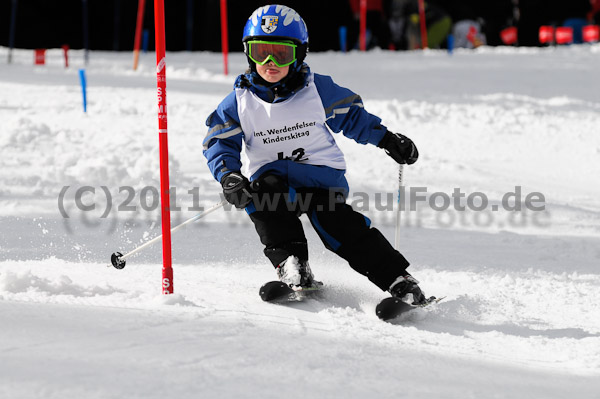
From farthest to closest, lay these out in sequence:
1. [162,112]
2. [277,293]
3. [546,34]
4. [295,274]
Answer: [546,34], [295,274], [277,293], [162,112]

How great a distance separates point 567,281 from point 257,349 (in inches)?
96.1

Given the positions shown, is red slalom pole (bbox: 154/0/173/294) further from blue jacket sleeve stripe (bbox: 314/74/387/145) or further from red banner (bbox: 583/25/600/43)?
red banner (bbox: 583/25/600/43)

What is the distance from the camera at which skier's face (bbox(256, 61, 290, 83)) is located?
4094mm

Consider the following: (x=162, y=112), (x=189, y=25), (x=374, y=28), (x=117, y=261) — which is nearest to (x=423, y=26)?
(x=374, y=28)

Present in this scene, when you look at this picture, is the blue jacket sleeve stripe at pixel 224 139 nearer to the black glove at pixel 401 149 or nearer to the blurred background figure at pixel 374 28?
the black glove at pixel 401 149

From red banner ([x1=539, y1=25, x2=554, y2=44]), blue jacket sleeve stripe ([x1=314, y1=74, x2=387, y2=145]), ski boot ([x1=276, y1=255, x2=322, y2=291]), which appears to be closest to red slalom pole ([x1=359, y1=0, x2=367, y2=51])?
red banner ([x1=539, y1=25, x2=554, y2=44])

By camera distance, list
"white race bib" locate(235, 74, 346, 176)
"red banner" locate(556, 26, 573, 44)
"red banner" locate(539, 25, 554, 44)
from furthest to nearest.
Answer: "red banner" locate(539, 25, 554, 44) → "red banner" locate(556, 26, 573, 44) → "white race bib" locate(235, 74, 346, 176)

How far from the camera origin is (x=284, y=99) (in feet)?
13.8

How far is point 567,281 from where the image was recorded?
4.67 metres

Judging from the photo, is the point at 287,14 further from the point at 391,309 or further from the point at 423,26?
the point at 423,26

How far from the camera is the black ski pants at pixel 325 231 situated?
4.00 m

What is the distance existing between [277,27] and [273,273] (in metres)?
1.42

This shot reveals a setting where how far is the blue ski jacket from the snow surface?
61 centimetres

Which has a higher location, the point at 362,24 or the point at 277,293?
the point at 362,24
